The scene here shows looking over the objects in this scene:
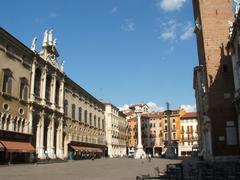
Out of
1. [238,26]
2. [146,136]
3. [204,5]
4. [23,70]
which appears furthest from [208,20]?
[146,136]

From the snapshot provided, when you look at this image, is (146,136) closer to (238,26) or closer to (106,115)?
(106,115)

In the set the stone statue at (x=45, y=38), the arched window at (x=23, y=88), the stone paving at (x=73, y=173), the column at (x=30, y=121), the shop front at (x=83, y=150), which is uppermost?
the stone statue at (x=45, y=38)

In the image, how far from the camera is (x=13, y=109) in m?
40.3

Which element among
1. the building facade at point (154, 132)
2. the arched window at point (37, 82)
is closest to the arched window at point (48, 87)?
the arched window at point (37, 82)

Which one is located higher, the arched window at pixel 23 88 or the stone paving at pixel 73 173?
the arched window at pixel 23 88

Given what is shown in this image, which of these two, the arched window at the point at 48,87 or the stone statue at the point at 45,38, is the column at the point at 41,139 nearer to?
the arched window at the point at 48,87

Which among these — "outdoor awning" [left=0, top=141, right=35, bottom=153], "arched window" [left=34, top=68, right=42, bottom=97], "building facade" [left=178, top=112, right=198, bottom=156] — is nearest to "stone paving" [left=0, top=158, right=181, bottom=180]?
"outdoor awning" [left=0, top=141, right=35, bottom=153]

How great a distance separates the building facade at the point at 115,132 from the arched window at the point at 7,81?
52.3m

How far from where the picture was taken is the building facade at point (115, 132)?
9044cm

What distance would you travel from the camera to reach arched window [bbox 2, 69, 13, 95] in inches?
1532

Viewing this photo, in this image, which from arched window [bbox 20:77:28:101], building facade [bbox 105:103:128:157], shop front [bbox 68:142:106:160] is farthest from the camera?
building facade [bbox 105:103:128:157]

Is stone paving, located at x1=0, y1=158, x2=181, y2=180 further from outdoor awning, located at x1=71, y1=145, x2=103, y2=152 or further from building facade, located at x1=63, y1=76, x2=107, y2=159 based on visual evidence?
outdoor awning, located at x1=71, y1=145, x2=103, y2=152

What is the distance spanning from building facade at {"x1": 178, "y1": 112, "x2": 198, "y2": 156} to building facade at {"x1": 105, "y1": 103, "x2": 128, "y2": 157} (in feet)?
62.7

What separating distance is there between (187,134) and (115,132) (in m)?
26.8
